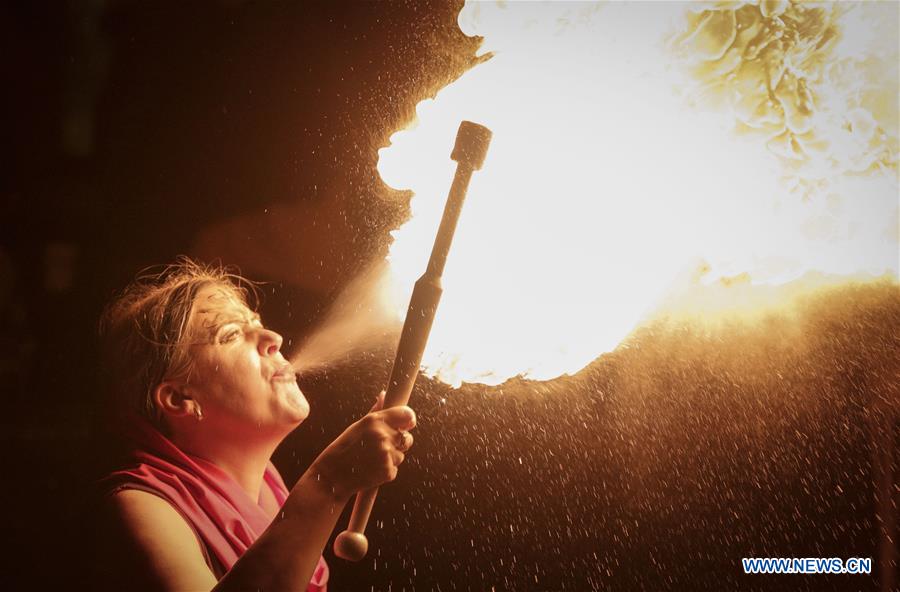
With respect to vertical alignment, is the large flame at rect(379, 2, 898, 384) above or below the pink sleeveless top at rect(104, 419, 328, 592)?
above

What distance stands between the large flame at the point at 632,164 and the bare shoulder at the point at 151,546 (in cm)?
68

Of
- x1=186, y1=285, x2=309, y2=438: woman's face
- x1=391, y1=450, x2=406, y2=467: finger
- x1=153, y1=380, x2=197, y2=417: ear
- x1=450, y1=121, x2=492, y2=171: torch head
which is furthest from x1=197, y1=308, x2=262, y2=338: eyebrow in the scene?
x1=450, y1=121, x2=492, y2=171: torch head

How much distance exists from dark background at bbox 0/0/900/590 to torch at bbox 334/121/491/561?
67 centimetres

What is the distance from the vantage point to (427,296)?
1236 millimetres

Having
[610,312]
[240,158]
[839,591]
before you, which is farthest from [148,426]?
[839,591]

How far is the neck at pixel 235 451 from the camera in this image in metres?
1.35

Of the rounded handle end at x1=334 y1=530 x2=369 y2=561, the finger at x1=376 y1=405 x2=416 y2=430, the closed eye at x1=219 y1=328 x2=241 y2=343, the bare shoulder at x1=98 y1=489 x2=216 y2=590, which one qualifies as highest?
the closed eye at x1=219 y1=328 x2=241 y2=343

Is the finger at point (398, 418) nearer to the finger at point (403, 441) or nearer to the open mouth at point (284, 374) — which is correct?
the finger at point (403, 441)

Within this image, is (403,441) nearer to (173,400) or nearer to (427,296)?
(427,296)

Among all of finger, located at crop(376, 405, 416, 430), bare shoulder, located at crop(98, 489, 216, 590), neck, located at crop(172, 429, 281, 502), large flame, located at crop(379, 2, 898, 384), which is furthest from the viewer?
large flame, located at crop(379, 2, 898, 384)

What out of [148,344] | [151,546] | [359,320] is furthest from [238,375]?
[359,320]

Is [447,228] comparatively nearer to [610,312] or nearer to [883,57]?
[610,312]

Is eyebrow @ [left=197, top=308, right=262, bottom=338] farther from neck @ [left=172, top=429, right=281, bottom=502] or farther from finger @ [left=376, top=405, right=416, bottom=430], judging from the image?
finger @ [left=376, top=405, right=416, bottom=430]

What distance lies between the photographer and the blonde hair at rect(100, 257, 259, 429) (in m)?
1.37
